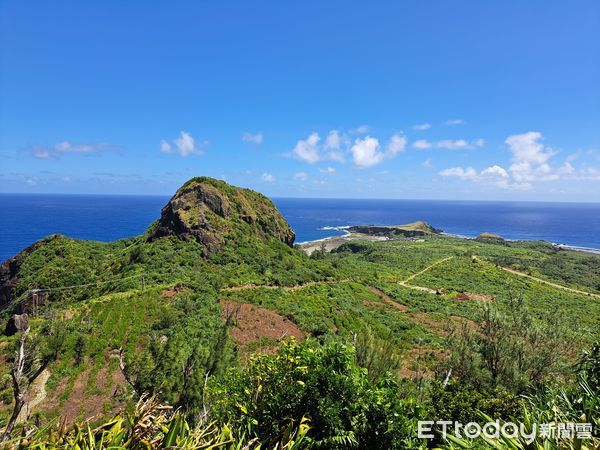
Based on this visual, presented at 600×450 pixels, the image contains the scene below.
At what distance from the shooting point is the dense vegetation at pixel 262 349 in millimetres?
8930

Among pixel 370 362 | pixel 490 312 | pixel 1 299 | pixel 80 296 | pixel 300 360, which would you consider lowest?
pixel 1 299

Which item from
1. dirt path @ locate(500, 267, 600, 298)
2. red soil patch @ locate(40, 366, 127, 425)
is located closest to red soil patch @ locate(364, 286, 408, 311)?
red soil patch @ locate(40, 366, 127, 425)

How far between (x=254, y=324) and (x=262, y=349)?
16.2 ft

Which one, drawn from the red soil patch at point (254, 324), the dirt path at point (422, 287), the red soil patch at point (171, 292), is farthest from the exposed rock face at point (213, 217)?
the dirt path at point (422, 287)

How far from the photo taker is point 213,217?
56.0m

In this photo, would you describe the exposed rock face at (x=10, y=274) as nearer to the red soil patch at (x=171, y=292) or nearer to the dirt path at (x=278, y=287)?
the red soil patch at (x=171, y=292)

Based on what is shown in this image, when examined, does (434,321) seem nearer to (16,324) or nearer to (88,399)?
(88,399)

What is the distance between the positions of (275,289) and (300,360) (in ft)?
119

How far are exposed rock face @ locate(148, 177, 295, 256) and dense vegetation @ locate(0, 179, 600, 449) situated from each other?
1.34ft

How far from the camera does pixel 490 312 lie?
2094 cm

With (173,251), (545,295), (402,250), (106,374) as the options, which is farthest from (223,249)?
(402,250)

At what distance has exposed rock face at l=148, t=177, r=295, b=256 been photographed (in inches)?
2039

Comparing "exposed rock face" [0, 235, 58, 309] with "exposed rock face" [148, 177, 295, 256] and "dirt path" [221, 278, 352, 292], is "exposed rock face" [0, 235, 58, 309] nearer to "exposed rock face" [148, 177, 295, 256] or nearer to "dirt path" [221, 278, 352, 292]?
"exposed rock face" [148, 177, 295, 256]

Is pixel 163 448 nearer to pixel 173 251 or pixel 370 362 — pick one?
pixel 370 362
